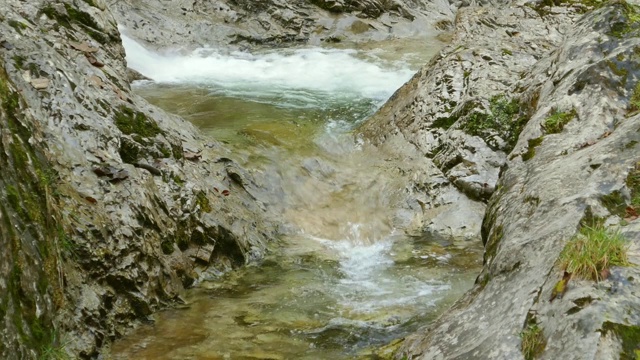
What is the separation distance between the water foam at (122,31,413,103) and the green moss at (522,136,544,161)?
6.12m

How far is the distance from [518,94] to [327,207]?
9.17 feet

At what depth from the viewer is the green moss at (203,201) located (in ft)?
21.1

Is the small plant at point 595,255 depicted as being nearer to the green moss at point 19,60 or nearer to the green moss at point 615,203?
the green moss at point 615,203

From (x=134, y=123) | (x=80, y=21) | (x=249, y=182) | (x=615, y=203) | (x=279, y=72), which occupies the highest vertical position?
(x=80, y=21)

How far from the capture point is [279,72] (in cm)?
1390

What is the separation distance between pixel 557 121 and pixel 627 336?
314cm

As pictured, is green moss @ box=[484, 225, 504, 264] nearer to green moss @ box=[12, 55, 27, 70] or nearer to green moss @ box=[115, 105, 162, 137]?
green moss @ box=[115, 105, 162, 137]

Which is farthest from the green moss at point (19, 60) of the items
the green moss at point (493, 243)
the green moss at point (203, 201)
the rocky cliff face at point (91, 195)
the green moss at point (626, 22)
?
the green moss at point (626, 22)

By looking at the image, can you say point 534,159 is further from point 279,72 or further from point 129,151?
point 279,72

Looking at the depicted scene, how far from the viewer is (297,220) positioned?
24.8 feet

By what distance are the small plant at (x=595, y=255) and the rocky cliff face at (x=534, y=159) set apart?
5 centimetres

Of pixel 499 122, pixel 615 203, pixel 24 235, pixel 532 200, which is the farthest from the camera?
pixel 499 122

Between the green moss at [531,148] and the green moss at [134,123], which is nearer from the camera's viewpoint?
the green moss at [531,148]

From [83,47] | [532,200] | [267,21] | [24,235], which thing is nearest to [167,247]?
[24,235]
